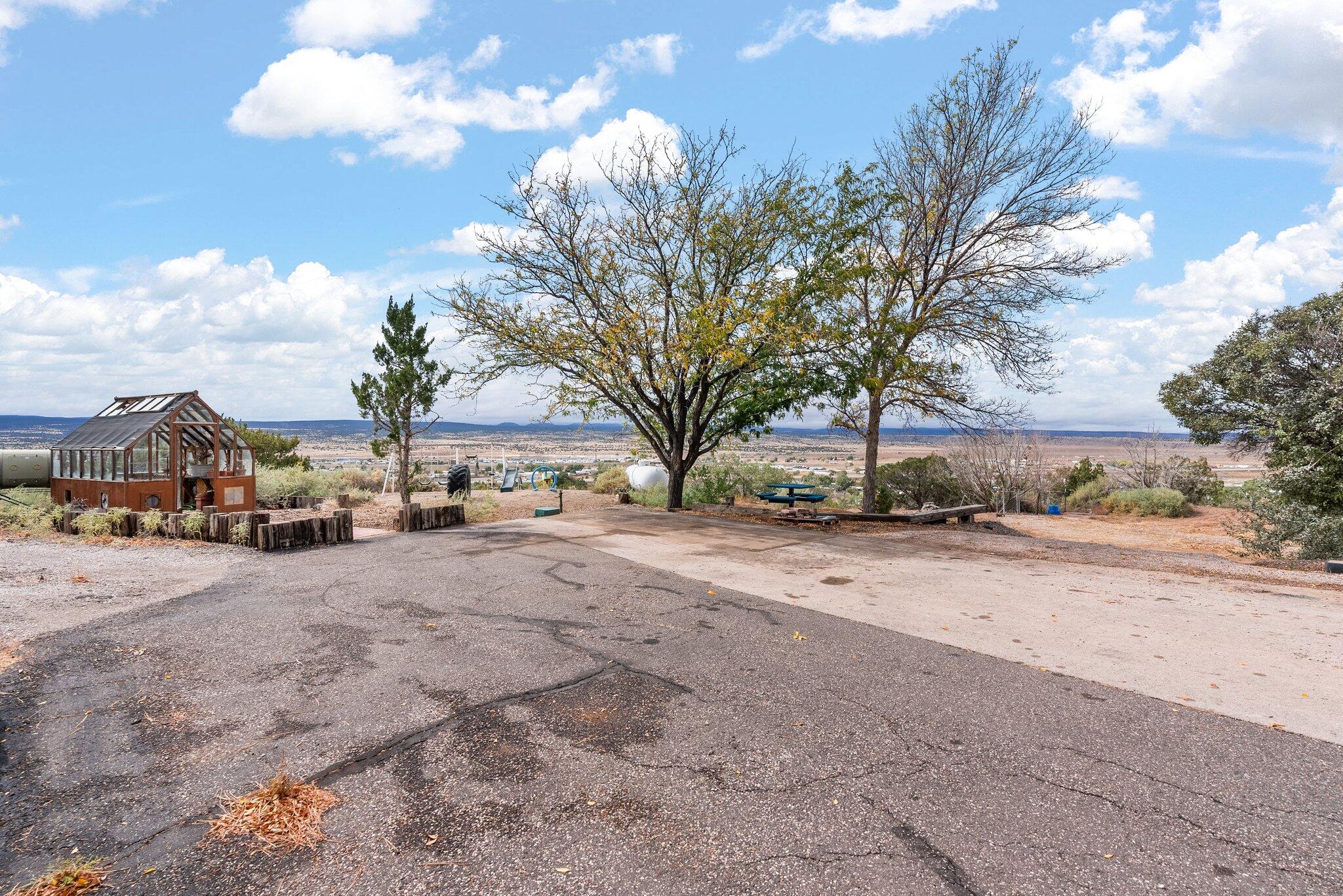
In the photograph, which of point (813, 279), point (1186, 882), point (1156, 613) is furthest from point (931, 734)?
point (813, 279)

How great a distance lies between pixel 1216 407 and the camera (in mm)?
21453

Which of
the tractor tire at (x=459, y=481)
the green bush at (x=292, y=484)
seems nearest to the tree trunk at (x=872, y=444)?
the tractor tire at (x=459, y=481)

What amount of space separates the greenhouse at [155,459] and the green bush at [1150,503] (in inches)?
1029

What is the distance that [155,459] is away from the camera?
44.2 feet

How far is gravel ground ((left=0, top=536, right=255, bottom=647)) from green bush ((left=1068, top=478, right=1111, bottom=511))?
26.8 meters

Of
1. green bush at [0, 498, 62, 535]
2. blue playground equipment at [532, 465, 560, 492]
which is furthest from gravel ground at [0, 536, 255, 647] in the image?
blue playground equipment at [532, 465, 560, 492]

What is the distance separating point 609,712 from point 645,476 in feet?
62.1

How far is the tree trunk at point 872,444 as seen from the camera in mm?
16875

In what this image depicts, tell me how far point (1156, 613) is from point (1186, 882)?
4860mm

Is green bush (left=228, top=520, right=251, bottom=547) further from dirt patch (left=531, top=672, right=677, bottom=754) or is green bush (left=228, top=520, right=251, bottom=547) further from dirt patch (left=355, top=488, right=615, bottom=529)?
dirt patch (left=531, top=672, right=677, bottom=754)

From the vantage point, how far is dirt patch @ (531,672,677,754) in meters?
3.85

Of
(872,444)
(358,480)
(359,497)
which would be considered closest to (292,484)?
(359,497)

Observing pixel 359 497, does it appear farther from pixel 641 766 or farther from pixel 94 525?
pixel 641 766

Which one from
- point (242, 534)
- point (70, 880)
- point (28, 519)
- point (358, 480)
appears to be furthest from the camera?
point (358, 480)
